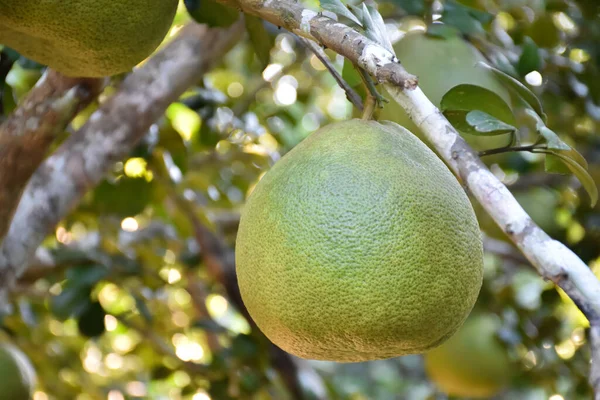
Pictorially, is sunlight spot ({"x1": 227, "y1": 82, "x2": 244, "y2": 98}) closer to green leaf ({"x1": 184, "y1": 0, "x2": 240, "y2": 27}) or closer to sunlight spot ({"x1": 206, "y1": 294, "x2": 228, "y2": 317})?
sunlight spot ({"x1": 206, "y1": 294, "x2": 228, "y2": 317})

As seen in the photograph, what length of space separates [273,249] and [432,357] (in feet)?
5.56

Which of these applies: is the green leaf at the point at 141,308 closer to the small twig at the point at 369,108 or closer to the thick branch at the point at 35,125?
the thick branch at the point at 35,125

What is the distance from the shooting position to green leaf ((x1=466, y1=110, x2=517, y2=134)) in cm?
82

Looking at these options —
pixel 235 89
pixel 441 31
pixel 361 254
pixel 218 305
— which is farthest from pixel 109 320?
pixel 218 305

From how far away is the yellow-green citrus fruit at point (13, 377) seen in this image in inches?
63.2

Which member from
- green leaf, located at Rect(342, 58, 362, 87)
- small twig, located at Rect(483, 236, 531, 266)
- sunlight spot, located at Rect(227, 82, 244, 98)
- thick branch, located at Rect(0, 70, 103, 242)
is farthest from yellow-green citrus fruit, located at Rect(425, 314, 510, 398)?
thick branch, located at Rect(0, 70, 103, 242)

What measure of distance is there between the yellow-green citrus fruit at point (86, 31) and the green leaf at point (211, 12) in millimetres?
172

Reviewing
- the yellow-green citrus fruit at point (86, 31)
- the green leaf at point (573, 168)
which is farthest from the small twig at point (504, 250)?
the yellow-green citrus fruit at point (86, 31)

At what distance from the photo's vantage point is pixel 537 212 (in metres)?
1.87

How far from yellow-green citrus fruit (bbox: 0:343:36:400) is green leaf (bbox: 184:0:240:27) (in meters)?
1.02

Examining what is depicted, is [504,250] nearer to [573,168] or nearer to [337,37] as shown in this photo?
[573,168]

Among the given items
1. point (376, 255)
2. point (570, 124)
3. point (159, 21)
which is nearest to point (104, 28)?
point (159, 21)

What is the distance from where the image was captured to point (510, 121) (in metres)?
0.92

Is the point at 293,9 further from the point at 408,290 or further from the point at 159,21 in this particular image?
the point at 408,290
